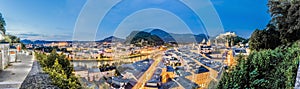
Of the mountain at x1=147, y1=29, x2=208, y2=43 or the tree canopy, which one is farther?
the mountain at x1=147, y1=29, x2=208, y2=43

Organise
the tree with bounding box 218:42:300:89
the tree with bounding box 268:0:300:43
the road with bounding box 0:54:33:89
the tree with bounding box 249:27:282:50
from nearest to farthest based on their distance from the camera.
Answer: the tree with bounding box 218:42:300:89 → the road with bounding box 0:54:33:89 → the tree with bounding box 268:0:300:43 → the tree with bounding box 249:27:282:50

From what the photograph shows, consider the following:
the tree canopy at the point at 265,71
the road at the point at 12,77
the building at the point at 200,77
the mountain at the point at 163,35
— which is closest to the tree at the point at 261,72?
the tree canopy at the point at 265,71

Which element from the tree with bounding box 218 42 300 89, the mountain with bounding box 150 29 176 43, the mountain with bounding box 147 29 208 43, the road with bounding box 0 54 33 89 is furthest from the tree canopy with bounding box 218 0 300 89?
the road with bounding box 0 54 33 89

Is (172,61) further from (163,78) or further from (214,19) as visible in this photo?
(214,19)

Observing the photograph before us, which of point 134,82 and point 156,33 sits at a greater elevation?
point 156,33

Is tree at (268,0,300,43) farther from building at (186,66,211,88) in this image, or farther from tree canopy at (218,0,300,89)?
building at (186,66,211,88)

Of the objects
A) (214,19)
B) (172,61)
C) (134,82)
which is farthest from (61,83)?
(214,19)

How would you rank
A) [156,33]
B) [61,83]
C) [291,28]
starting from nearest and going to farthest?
1. [61,83]
2. [156,33]
3. [291,28]
